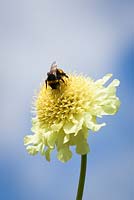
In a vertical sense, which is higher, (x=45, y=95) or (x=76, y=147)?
(x=45, y=95)

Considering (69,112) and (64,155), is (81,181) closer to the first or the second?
(64,155)

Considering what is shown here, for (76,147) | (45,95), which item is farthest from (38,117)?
(76,147)

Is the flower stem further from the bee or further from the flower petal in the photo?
the bee

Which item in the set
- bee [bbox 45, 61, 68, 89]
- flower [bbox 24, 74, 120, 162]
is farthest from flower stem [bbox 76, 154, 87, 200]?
bee [bbox 45, 61, 68, 89]

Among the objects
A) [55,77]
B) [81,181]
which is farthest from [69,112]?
[81,181]

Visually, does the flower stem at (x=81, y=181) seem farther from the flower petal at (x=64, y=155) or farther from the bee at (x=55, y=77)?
the bee at (x=55, y=77)

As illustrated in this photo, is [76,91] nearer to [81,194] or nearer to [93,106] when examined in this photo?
[93,106]
